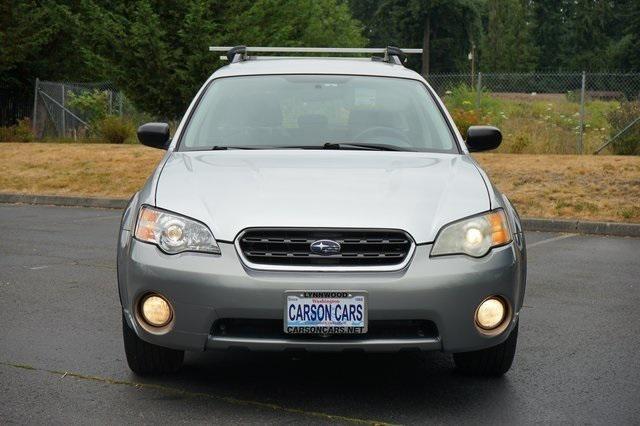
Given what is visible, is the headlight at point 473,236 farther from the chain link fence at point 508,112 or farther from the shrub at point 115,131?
the shrub at point 115,131

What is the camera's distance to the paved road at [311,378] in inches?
189

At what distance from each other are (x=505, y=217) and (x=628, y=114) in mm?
15975

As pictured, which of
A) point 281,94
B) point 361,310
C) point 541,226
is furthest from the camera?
point 541,226

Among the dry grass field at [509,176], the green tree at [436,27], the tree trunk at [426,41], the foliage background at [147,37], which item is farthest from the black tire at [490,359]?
the tree trunk at [426,41]

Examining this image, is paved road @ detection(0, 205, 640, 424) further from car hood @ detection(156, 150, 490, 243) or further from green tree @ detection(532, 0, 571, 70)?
green tree @ detection(532, 0, 571, 70)

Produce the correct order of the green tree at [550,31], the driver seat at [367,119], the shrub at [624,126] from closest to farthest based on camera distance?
the driver seat at [367,119] < the shrub at [624,126] < the green tree at [550,31]

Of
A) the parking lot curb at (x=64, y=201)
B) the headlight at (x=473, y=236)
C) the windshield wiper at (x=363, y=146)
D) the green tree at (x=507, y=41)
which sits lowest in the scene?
the green tree at (x=507, y=41)

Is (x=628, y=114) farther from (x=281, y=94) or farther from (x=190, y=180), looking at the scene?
(x=190, y=180)

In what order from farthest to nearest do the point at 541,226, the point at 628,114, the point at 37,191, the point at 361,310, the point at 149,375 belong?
1. the point at 628,114
2. the point at 37,191
3. the point at 541,226
4. the point at 149,375
5. the point at 361,310

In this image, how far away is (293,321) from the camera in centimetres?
464

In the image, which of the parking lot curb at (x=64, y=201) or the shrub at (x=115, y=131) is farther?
the shrub at (x=115, y=131)

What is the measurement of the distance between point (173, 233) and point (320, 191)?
2.31ft

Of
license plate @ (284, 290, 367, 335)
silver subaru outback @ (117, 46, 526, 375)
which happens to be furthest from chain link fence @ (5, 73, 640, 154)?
license plate @ (284, 290, 367, 335)

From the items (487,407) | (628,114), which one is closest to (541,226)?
(628,114)
